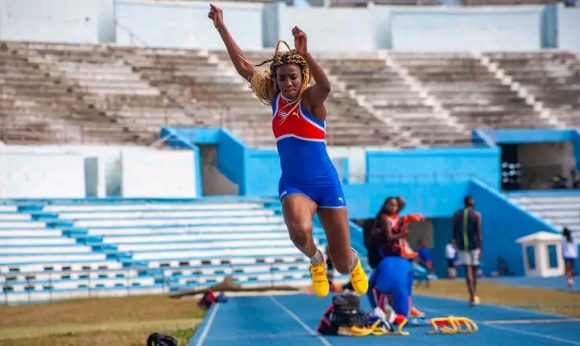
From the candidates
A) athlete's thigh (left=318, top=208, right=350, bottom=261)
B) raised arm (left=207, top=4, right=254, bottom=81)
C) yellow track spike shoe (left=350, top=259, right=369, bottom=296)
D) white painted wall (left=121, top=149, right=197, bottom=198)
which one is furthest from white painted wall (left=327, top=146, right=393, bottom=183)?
athlete's thigh (left=318, top=208, right=350, bottom=261)

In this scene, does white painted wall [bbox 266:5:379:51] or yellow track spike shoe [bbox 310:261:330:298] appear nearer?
yellow track spike shoe [bbox 310:261:330:298]

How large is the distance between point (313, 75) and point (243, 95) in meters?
28.4

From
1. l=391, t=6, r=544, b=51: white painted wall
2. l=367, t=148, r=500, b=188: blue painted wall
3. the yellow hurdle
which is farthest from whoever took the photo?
l=391, t=6, r=544, b=51: white painted wall

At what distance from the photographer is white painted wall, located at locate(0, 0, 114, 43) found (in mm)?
38188

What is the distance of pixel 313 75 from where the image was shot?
8.39 m

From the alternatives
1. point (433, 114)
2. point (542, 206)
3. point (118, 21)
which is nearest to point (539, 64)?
point (433, 114)

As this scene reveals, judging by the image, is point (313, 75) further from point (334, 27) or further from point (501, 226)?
point (334, 27)

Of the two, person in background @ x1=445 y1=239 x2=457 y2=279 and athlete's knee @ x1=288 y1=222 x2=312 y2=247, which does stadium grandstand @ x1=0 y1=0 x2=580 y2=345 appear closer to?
person in background @ x1=445 y1=239 x2=457 y2=279

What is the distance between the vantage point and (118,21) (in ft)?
132

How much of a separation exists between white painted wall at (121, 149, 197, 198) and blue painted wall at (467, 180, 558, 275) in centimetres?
895

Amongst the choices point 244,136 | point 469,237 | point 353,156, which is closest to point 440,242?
point 353,156

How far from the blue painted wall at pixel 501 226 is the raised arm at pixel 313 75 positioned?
2372cm

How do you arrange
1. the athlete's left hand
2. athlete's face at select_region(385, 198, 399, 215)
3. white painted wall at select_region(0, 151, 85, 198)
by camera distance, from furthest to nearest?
white painted wall at select_region(0, 151, 85, 198) < athlete's face at select_region(385, 198, 399, 215) < the athlete's left hand

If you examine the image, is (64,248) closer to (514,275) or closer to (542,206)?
(514,275)
